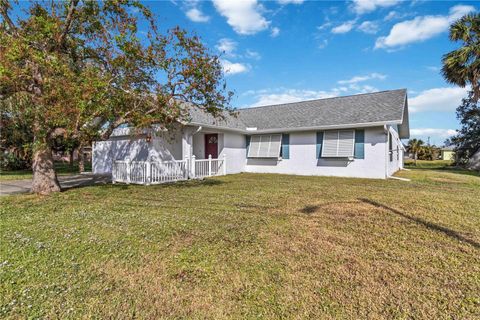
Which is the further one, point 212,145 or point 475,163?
point 475,163

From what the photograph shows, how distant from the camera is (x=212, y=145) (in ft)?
51.0

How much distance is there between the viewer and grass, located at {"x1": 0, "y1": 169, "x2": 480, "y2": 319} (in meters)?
2.47

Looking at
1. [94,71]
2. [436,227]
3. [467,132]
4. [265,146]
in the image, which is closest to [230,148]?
[265,146]

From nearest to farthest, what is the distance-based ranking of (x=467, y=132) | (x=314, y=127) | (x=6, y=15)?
(x=6, y=15) → (x=314, y=127) → (x=467, y=132)

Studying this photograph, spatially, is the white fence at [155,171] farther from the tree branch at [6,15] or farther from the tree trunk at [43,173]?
the tree branch at [6,15]

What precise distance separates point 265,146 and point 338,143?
4332 millimetres

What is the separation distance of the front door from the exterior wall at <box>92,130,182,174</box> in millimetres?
1925

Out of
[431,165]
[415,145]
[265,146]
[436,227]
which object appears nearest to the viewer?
[436,227]

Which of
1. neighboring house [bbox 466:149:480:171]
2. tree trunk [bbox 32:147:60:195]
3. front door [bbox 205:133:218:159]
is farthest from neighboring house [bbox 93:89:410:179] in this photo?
neighboring house [bbox 466:149:480:171]

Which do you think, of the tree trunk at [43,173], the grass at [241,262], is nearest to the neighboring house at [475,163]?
the grass at [241,262]

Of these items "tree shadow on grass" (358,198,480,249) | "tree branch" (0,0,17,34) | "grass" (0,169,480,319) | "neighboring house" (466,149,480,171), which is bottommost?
"grass" (0,169,480,319)

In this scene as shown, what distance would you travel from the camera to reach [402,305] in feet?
8.13

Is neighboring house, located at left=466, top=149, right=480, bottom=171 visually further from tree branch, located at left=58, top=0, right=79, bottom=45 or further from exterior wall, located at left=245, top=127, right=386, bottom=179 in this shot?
tree branch, located at left=58, top=0, right=79, bottom=45

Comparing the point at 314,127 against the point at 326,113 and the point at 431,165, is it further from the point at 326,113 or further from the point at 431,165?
the point at 431,165
